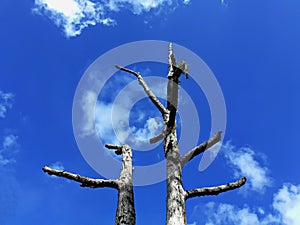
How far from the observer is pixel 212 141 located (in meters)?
7.29

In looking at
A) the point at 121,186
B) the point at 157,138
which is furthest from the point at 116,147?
the point at 121,186

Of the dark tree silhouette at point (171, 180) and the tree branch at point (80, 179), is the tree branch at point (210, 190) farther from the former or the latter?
the tree branch at point (80, 179)

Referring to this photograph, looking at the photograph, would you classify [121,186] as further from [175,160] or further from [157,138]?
[157,138]

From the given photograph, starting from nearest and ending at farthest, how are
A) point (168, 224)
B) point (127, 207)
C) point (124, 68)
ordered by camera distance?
point (168, 224) → point (127, 207) → point (124, 68)

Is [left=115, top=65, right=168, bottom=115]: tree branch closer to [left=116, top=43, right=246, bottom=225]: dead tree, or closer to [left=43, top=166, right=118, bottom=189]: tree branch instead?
[left=116, top=43, right=246, bottom=225]: dead tree

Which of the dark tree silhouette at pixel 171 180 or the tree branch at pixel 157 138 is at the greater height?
the tree branch at pixel 157 138

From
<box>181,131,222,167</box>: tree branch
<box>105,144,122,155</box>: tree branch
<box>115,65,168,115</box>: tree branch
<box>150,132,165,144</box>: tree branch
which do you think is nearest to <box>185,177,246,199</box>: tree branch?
<box>181,131,222,167</box>: tree branch

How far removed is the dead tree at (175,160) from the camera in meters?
5.89

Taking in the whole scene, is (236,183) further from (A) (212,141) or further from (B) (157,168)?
(B) (157,168)

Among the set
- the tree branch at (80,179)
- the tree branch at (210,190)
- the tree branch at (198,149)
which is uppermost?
the tree branch at (198,149)

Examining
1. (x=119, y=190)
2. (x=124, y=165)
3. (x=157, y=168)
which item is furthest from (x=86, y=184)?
(x=157, y=168)

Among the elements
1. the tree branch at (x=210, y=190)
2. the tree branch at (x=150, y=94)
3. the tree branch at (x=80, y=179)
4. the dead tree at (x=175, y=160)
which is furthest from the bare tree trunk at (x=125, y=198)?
the tree branch at (x=150, y=94)

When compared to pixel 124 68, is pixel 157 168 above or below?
below

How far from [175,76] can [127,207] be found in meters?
3.38
